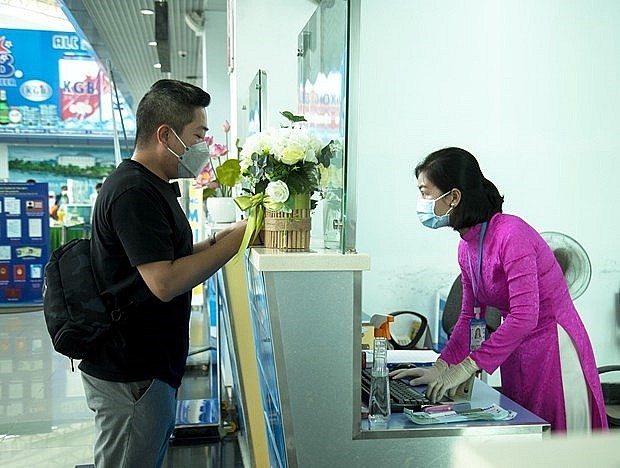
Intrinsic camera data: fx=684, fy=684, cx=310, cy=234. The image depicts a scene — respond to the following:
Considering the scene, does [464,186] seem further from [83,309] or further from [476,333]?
[83,309]

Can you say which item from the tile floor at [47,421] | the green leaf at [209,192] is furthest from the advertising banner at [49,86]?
the green leaf at [209,192]

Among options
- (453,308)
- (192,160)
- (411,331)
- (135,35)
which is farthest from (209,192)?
(135,35)

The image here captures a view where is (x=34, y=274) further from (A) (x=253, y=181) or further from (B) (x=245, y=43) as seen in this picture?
(A) (x=253, y=181)

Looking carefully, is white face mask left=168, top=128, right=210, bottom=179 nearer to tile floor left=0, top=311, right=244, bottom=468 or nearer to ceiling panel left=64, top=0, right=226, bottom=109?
tile floor left=0, top=311, right=244, bottom=468

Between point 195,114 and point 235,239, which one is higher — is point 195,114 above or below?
above

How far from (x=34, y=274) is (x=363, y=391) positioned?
8842mm

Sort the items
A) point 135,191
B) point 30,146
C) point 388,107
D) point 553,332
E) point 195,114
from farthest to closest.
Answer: point 30,146 → point 388,107 → point 553,332 → point 195,114 → point 135,191

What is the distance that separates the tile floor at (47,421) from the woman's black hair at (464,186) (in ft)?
7.27

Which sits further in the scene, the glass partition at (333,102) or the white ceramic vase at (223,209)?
the white ceramic vase at (223,209)

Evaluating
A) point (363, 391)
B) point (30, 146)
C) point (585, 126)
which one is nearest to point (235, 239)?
point (363, 391)

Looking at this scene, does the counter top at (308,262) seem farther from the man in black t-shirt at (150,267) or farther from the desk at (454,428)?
the desk at (454,428)

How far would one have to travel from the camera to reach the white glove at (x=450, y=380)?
2.18 m

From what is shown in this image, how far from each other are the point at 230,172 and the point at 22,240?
8.46 meters

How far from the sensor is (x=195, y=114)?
2240mm
